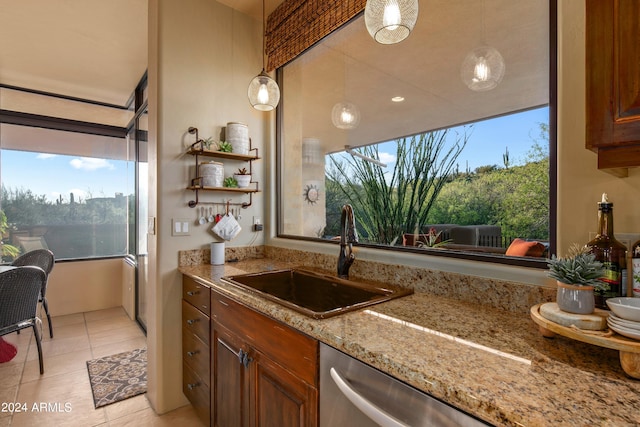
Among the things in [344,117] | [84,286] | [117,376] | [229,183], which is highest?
[344,117]

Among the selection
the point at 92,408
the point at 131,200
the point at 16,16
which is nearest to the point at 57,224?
the point at 131,200

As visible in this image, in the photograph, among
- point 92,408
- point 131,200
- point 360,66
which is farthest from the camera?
point 131,200

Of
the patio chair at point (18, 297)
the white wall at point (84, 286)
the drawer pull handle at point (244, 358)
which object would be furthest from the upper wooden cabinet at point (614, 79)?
the white wall at point (84, 286)

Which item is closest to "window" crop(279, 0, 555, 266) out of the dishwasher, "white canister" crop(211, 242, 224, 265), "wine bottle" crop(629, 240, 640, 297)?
"wine bottle" crop(629, 240, 640, 297)

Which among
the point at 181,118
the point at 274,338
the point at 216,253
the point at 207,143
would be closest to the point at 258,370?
the point at 274,338

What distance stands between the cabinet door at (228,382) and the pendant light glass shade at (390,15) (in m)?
1.39

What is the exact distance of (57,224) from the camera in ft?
12.7

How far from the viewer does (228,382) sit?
1.50 metres

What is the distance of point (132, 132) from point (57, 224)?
4.74 ft

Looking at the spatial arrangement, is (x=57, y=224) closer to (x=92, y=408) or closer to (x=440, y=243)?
(x=92, y=408)

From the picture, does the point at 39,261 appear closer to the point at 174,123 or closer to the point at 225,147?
the point at 174,123

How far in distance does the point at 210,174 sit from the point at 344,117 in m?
1.29

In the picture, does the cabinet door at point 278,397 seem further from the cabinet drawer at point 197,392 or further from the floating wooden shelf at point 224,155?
the floating wooden shelf at point 224,155

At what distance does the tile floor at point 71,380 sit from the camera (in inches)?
77.0
